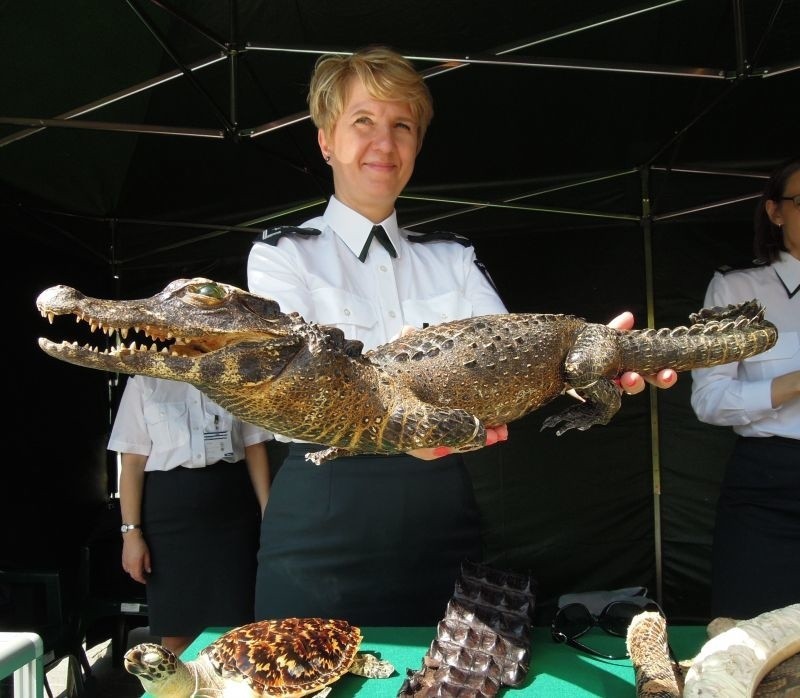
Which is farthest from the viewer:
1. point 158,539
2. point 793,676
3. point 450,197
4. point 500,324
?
point 450,197

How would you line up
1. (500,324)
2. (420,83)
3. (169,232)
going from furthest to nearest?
(169,232)
(420,83)
(500,324)

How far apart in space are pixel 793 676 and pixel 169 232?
193 inches

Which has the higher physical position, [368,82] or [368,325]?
[368,82]

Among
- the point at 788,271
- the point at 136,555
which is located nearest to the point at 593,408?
the point at 788,271

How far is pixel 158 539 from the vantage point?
12.1ft

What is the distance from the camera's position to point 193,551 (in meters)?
Answer: 3.69

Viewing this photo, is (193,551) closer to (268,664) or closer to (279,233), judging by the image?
(268,664)

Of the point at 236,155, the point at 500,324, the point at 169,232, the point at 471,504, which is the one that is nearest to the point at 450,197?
the point at 236,155

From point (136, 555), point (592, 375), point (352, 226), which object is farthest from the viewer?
point (136, 555)

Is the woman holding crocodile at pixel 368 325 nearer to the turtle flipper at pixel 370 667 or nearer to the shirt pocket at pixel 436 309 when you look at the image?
the shirt pocket at pixel 436 309

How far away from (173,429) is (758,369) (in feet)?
9.75

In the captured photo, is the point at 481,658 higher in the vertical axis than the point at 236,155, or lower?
lower

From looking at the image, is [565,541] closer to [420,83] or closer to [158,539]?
[158,539]

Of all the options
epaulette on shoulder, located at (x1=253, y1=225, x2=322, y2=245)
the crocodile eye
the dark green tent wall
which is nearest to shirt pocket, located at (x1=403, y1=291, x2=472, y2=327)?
epaulette on shoulder, located at (x1=253, y1=225, x2=322, y2=245)
